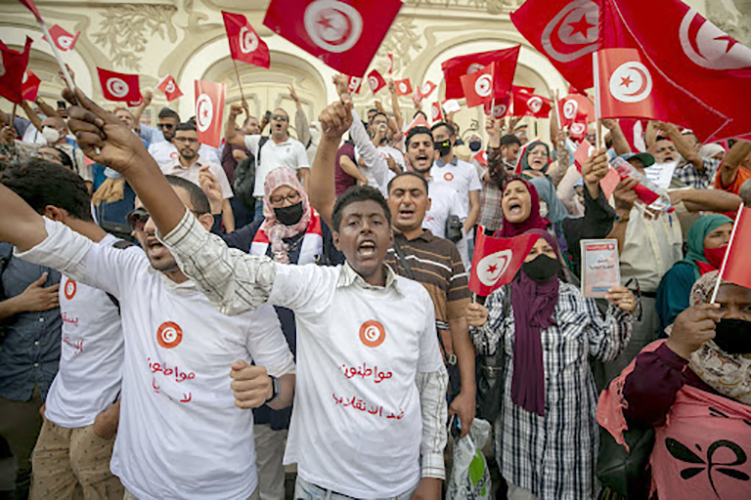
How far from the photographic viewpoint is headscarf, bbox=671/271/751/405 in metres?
1.73

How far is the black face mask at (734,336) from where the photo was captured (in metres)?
1.70

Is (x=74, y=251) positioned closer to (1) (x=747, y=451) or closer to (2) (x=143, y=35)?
(1) (x=747, y=451)

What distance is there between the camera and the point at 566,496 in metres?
2.11

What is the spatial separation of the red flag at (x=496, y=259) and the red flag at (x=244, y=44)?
3.89 m

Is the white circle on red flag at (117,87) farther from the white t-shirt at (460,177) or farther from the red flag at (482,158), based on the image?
the red flag at (482,158)

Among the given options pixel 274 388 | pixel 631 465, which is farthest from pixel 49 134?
pixel 631 465

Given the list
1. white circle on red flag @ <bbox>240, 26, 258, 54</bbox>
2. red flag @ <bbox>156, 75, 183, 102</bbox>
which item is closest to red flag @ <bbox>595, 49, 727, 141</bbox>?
white circle on red flag @ <bbox>240, 26, 258, 54</bbox>

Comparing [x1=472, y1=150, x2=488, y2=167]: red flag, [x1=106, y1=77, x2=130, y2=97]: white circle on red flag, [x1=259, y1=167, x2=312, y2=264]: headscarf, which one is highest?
[x1=106, y1=77, x2=130, y2=97]: white circle on red flag

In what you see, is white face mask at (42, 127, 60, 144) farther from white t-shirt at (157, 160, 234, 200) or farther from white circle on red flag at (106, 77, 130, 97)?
white circle on red flag at (106, 77, 130, 97)

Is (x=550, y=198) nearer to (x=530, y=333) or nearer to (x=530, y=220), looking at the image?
(x=530, y=220)

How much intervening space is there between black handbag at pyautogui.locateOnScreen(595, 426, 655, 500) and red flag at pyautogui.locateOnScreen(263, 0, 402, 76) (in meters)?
2.02

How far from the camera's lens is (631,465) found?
186cm

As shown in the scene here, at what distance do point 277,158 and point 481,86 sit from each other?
2.76 m

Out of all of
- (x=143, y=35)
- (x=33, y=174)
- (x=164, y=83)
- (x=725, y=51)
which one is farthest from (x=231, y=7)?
(x=725, y=51)
